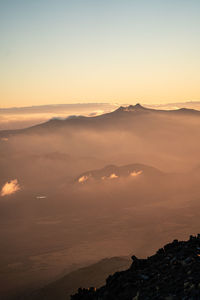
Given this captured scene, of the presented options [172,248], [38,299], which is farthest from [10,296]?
[172,248]

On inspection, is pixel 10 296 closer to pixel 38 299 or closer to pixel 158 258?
pixel 38 299

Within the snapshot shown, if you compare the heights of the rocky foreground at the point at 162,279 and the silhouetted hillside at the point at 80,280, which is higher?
the rocky foreground at the point at 162,279

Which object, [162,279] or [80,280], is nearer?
[162,279]

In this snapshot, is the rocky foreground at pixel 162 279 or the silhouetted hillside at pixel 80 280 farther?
the silhouetted hillside at pixel 80 280

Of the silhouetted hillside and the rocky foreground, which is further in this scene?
the silhouetted hillside

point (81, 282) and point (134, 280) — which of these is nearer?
point (134, 280)

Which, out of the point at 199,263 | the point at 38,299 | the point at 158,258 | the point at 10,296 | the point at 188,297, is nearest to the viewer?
the point at 188,297

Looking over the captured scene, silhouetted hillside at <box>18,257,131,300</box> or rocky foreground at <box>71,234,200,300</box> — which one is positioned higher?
rocky foreground at <box>71,234,200,300</box>

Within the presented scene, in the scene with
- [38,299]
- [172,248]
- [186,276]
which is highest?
[172,248]
